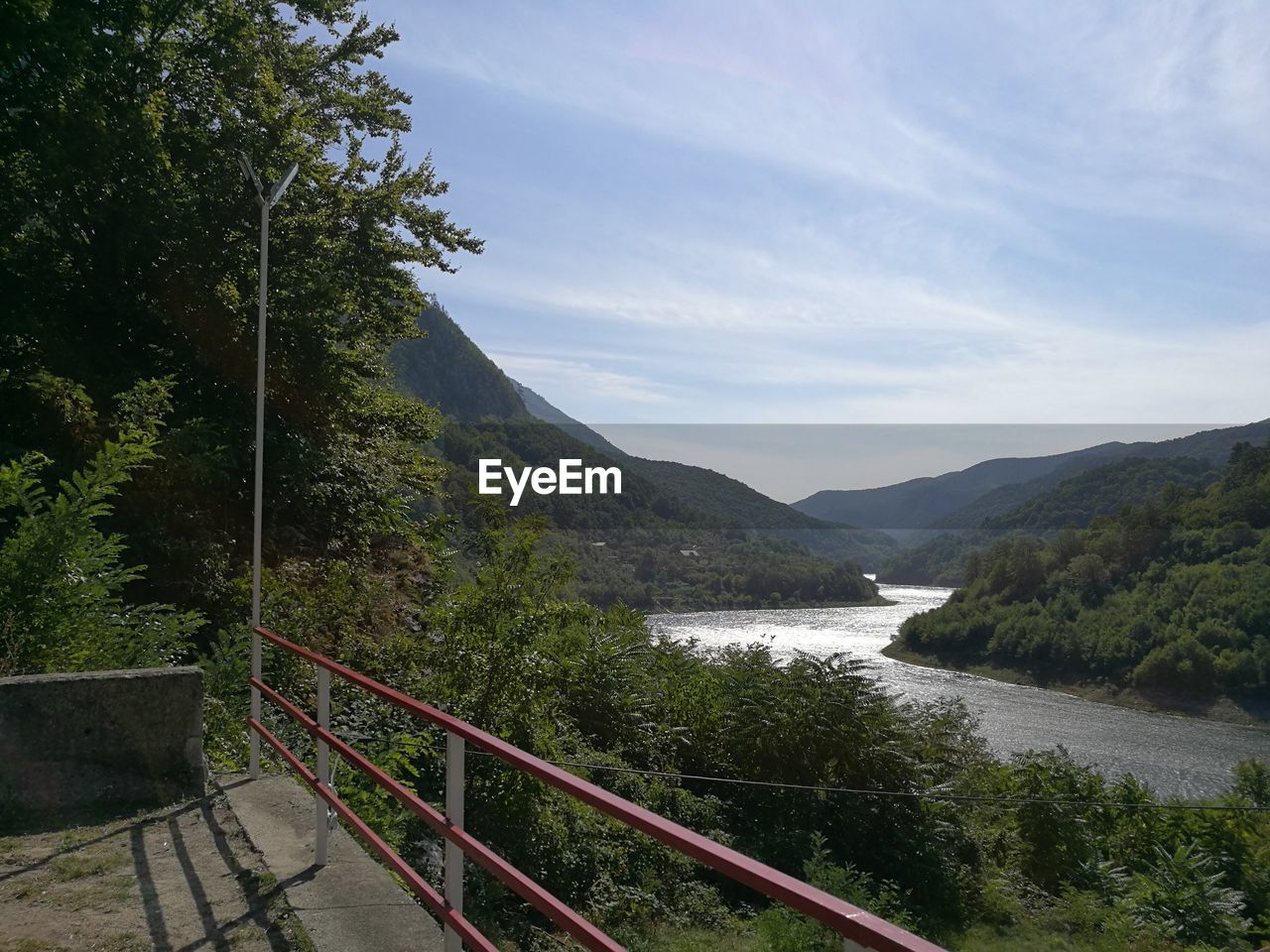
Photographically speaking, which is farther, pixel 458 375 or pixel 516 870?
pixel 458 375

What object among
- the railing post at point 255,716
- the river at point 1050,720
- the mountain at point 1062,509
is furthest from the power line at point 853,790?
the mountain at point 1062,509

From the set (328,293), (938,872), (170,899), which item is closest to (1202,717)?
(938,872)

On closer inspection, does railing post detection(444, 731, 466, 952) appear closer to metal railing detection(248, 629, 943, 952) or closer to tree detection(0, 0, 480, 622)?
metal railing detection(248, 629, 943, 952)

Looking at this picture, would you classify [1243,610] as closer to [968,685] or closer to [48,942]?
[968,685]

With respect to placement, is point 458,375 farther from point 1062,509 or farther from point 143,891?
point 143,891

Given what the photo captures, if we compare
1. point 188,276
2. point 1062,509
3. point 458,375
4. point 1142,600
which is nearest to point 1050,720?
point 1142,600

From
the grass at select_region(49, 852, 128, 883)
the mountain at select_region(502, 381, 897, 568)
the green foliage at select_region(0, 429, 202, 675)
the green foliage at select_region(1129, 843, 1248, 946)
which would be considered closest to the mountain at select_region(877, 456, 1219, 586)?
the mountain at select_region(502, 381, 897, 568)

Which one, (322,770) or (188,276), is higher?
(188,276)
